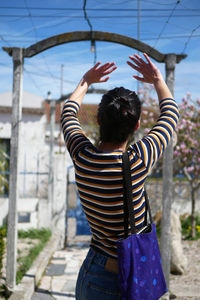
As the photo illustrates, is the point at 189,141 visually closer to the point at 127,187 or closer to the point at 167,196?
the point at 167,196

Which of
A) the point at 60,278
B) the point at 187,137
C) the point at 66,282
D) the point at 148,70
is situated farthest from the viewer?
the point at 187,137

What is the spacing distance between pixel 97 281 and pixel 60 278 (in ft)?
12.2

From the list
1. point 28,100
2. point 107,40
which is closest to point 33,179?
point 107,40

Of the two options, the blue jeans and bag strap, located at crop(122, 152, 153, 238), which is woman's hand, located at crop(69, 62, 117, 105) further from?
the blue jeans

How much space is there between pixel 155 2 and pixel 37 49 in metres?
1.36

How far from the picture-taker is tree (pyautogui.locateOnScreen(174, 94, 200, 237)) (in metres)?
8.29

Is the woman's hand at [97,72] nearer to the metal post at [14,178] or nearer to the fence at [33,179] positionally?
the metal post at [14,178]

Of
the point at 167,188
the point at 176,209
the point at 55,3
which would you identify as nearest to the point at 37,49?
the point at 55,3

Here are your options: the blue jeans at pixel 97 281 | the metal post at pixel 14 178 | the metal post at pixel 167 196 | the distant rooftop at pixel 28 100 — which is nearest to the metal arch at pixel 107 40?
the metal post at pixel 167 196

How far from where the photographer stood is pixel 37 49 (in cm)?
386

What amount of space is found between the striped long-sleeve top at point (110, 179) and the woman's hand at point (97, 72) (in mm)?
444

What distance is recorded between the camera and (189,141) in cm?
845

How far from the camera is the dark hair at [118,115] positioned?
149cm

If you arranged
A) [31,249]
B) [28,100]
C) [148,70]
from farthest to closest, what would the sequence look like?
1. [28,100]
2. [31,249]
3. [148,70]
